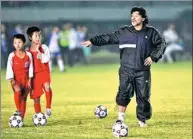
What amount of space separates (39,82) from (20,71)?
22.5 inches

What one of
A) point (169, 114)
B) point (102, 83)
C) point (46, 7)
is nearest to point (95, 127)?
point (169, 114)

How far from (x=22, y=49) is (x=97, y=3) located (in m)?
26.8

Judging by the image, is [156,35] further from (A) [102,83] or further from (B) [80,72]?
(B) [80,72]

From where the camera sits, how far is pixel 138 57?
12.9 metres

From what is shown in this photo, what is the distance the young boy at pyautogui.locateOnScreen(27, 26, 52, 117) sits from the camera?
13938 mm

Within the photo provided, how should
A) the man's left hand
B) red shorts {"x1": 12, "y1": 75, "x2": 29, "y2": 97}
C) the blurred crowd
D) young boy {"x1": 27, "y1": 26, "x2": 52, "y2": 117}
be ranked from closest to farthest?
the man's left hand
red shorts {"x1": 12, "y1": 75, "x2": 29, "y2": 97}
young boy {"x1": 27, "y1": 26, "x2": 52, "y2": 117}
the blurred crowd

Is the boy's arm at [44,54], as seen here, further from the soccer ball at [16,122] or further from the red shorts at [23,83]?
the soccer ball at [16,122]

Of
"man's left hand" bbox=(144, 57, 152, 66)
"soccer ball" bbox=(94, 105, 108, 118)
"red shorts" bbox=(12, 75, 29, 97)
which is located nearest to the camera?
"man's left hand" bbox=(144, 57, 152, 66)

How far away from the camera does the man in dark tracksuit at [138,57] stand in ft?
42.4

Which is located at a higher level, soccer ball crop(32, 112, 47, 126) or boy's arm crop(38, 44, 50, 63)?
boy's arm crop(38, 44, 50, 63)

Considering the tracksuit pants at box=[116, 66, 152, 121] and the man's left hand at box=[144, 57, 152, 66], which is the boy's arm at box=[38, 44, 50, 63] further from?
the man's left hand at box=[144, 57, 152, 66]

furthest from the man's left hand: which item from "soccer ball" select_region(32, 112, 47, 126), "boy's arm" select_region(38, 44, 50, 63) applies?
"boy's arm" select_region(38, 44, 50, 63)

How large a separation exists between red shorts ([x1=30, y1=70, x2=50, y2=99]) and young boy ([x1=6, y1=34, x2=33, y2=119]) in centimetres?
17

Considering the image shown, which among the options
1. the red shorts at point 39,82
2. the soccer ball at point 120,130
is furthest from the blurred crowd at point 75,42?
the soccer ball at point 120,130
